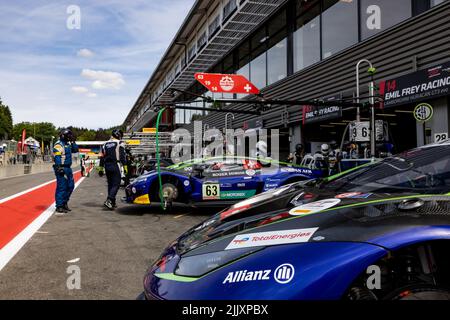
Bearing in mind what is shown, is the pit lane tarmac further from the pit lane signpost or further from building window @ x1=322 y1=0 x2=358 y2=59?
building window @ x1=322 y1=0 x2=358 y2=59

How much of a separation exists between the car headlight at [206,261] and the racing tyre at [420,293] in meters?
0.60

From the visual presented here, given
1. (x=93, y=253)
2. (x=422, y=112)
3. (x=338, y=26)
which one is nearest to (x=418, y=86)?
(x=422, y=112)

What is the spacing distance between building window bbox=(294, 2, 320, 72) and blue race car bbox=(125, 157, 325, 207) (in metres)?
7.40

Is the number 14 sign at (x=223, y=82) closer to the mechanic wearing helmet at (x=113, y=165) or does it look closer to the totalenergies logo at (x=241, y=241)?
the mechanic wearing helmet at (x=113, y=165)

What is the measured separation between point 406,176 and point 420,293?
1225 millimetres

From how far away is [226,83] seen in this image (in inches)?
305

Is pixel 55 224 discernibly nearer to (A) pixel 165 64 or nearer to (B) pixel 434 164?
(B) pixel 434 164

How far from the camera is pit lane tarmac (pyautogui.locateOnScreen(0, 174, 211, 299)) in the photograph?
123 inches

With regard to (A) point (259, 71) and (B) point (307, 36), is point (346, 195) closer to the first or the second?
(B) point (307, 36)

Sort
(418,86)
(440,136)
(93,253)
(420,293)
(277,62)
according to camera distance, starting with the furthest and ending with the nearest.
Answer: (277,62), (418,86), (440,136), (93,253), (420,293)

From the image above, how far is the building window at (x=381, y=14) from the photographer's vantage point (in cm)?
953

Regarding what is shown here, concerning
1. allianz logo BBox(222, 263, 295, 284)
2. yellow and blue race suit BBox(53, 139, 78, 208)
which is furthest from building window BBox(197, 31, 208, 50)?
allianz logo BBox(222, 263, 295, 284)

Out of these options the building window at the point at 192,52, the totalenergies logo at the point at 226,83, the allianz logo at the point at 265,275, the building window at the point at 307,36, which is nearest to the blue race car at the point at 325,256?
the allianz logo at the point at 265,275

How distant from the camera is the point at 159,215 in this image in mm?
7199
